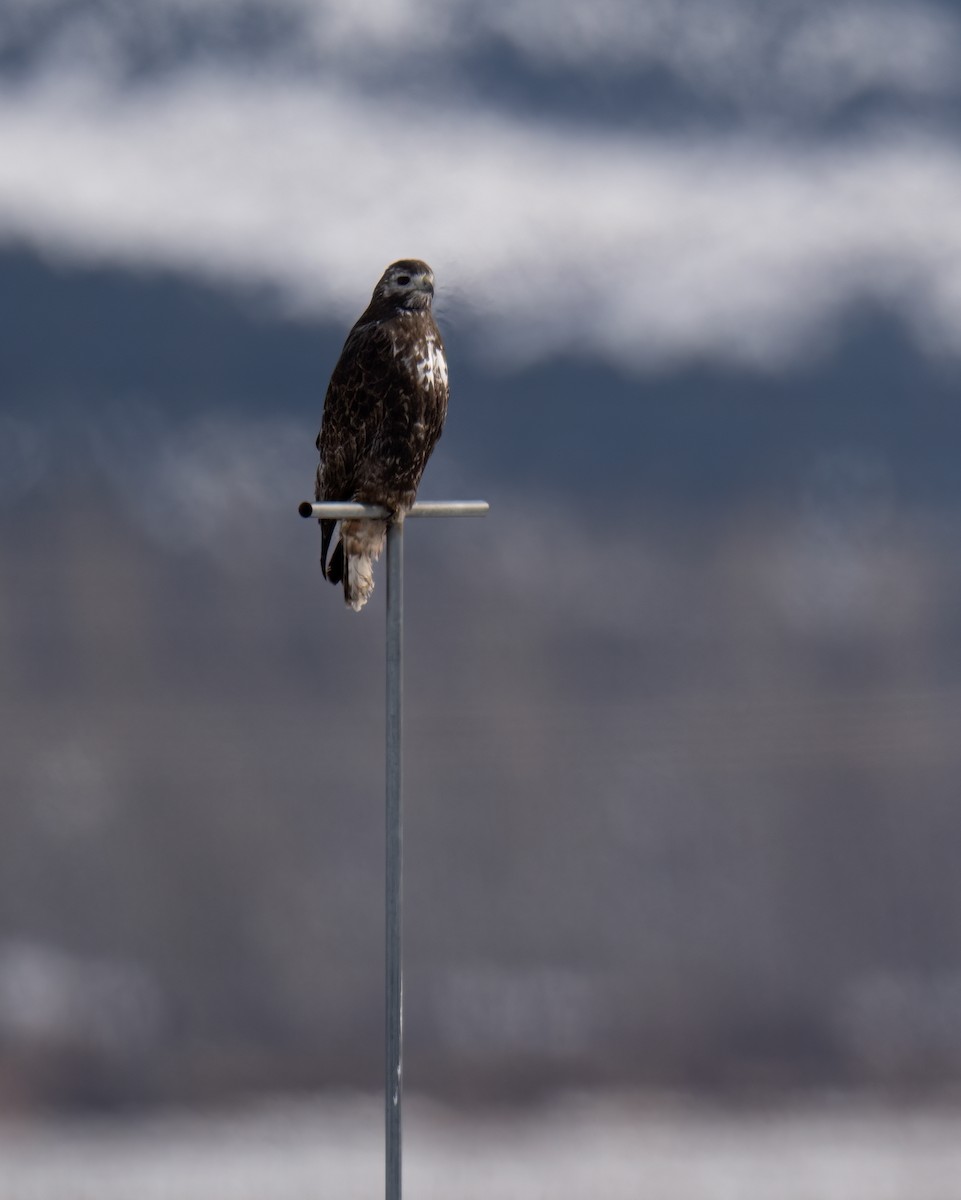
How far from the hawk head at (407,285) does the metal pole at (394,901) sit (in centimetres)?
39

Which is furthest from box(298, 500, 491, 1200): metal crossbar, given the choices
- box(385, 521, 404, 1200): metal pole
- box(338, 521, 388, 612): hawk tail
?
box(338, 521, 388, 612): hawk tail

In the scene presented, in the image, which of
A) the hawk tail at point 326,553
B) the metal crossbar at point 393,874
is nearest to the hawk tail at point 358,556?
the hawk tail at point 326,553

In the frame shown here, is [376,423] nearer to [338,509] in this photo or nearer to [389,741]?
[338,509]

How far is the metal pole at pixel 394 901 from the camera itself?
1.73m

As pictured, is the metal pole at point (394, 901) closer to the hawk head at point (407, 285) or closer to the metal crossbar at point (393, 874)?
the metal crossbar at point (393, 874)

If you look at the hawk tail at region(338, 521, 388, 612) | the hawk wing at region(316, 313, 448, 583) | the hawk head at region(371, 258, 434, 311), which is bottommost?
the hawk tail at region(338, 521, 388, 612)

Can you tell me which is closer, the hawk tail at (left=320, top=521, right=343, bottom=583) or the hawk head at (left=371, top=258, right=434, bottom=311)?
the hawk head at (left=371, top=258, right=434, bottom=311)

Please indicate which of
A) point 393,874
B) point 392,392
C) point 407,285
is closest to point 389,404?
point 392,392

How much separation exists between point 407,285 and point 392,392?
155 millimetres

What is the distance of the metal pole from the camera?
5.69ft

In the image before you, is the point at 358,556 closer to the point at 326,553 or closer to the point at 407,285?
the point at 326,553

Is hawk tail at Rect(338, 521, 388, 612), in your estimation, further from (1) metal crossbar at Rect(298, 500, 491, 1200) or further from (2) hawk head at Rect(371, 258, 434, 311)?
(2) hawk head at Rect(371, 258, 434, 311)

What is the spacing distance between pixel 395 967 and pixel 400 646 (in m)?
0.43

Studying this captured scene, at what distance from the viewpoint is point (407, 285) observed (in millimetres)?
1815
